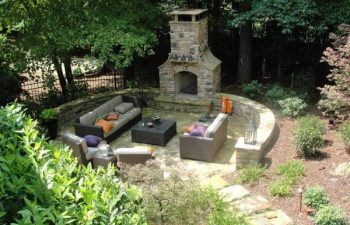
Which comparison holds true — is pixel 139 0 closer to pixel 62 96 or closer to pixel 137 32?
pixel 137 32

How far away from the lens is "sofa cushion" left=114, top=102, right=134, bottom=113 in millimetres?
12867

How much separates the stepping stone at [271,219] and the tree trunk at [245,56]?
871 cm

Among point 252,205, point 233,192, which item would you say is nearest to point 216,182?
point 233,192

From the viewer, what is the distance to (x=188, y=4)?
51.7ft

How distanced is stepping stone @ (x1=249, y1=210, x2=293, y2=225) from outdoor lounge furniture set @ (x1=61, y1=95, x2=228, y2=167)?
314cm

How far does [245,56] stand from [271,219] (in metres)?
9.17

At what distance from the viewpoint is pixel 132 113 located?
12844 millimetres

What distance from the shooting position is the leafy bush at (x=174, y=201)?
18.2ft

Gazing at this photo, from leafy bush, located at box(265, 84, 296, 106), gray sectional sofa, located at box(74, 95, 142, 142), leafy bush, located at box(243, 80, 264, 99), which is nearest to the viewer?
gray sectional sofa, located at box(74, 95, 142, 142)

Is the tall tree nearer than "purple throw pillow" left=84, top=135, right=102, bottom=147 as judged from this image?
No

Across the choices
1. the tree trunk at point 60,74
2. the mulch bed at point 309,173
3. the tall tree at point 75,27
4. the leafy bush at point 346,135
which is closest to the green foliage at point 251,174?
the mulch bed at point 309,173

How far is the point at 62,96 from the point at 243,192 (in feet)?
28.3

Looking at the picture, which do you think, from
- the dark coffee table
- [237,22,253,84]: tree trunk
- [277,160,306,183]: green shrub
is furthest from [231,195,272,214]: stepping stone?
[237,22,253,84]: tree trunk

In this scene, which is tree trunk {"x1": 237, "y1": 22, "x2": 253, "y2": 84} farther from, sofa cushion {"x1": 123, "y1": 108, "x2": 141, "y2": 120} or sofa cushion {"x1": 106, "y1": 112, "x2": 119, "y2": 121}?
sofa cushion {"x1": 106, "y1": 112, "x2": 119, "y2": 121}
